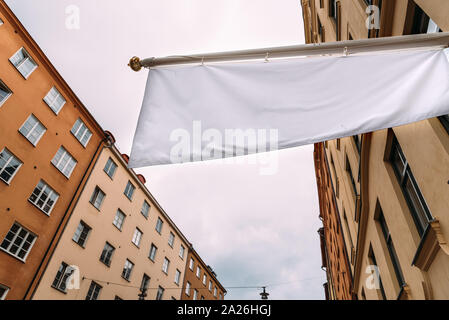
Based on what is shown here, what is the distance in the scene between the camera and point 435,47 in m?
2.54

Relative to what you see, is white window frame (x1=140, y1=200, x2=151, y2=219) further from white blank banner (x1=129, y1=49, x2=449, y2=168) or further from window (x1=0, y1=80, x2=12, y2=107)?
white blank banner (x1=129, y1=49, x2=449, y2=168)

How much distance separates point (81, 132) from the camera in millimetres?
21406

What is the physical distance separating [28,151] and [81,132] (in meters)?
5.22

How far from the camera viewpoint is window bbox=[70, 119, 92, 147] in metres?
20.8

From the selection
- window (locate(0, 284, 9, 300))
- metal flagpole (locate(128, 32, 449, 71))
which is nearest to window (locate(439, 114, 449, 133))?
metal flagpole (locate(128, 32, 449, 71))

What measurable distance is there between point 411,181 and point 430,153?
1369mm

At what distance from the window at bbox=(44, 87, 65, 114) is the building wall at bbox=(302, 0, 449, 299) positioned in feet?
58.5

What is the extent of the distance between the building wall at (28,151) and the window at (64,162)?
291mm

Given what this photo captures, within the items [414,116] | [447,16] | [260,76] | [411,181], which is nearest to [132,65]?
[260,76]

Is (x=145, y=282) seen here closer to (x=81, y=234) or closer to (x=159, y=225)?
(x=159, y=225)

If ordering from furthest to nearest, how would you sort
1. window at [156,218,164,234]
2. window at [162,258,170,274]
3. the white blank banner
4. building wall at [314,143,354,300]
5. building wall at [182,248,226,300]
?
building wall at [182,248,226,300], window at [156,218,164,234], window at [162,258,170,274], building wall at [314,143,354,300], the white blank banner

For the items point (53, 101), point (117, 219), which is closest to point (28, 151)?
point (53, 101)

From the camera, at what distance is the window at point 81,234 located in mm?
19062
